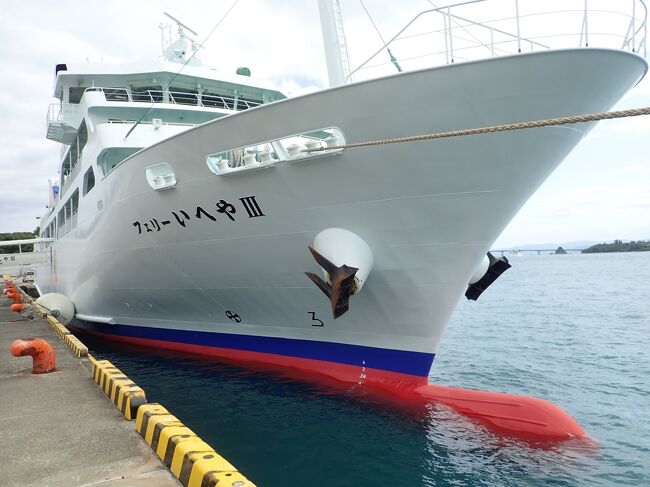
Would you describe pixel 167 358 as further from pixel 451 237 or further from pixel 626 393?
pixel 626 393

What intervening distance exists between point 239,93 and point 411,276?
8542 mm

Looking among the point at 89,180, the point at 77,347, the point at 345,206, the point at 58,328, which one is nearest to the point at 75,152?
the point at 89,180

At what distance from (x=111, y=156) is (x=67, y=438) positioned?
25.3 feet

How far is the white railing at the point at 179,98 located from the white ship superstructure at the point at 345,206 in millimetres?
2858

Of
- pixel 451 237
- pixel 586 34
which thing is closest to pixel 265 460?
pixel 451 237

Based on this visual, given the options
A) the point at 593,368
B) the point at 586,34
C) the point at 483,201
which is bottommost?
the point at 593,368

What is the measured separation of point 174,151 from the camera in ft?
23.9

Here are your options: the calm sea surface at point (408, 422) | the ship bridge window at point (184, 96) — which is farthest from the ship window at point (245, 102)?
the calm sea surface at point (408, 422)

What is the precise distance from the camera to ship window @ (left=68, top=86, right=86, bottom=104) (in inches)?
520

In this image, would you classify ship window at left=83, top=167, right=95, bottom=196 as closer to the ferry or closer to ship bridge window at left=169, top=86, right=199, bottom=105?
the ferry

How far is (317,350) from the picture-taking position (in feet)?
25.0

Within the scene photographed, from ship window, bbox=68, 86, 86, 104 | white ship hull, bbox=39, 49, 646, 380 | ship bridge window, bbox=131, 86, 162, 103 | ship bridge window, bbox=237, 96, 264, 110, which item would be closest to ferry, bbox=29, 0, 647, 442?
white ship hull, bbox=39, 49, 646, 380

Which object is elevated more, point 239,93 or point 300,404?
point 239,93

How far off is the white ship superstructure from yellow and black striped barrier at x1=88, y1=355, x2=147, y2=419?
7.79ft
